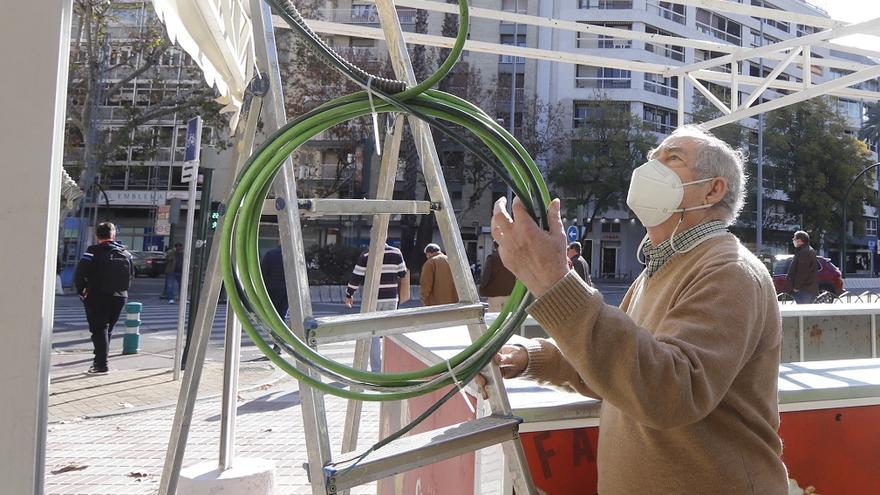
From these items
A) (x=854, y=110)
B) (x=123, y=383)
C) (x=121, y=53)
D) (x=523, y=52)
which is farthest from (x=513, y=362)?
(x=854, y=110)

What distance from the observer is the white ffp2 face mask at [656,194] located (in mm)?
1871

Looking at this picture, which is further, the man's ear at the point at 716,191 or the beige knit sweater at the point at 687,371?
the man's ear at the point at 716,191

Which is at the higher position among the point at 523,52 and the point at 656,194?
the point at 523,52

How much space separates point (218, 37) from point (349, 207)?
3.62 ft

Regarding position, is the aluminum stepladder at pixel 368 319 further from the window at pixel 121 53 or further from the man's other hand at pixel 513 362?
the window at pixel 121 53

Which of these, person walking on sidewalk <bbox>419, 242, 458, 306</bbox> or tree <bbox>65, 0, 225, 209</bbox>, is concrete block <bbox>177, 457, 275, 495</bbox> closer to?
person walking on sidewalk <bbox>419, 242, 458, 306</bbox>

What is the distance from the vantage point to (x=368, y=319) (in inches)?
64.9

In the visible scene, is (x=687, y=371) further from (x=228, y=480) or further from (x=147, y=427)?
(x=147, y=427)

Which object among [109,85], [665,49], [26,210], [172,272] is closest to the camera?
[26,210]

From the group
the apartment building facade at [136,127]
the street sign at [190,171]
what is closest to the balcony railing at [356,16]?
the apartment building facade at [136,127]

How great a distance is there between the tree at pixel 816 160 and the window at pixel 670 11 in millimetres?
8840

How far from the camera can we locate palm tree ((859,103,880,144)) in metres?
52.1

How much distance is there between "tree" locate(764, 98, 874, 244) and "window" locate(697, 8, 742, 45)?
837 centimetres

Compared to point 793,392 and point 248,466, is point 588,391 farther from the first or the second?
point 248,466
